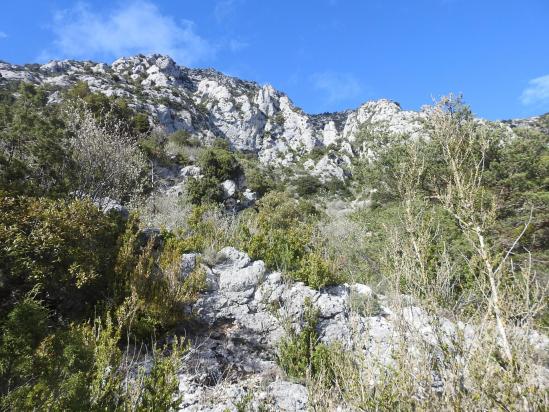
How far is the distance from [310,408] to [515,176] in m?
11.2

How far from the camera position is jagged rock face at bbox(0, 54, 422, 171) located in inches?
1400

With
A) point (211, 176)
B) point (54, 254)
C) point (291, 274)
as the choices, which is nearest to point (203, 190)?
point (211, 176)

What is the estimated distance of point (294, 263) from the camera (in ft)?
23.6

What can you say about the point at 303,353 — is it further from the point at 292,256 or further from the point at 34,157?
the point at 34,157

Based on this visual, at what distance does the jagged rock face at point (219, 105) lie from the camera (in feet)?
117

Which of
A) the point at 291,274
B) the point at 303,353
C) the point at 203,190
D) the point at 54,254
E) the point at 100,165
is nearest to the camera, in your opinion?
the point at 54,254

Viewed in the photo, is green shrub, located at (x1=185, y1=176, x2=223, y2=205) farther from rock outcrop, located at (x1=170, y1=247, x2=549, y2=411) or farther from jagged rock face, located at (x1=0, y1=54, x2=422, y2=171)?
jagged rock face, located at (x1=0, y1=54, x2=422, y2=171)

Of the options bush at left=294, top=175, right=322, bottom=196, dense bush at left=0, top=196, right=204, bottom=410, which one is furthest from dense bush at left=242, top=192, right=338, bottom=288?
bush at left=294, top=175, right=322, bottom=196

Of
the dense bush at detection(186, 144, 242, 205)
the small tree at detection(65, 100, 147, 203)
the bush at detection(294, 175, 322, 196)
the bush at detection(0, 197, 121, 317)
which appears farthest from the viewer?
the bush at detection(294, 175, 322, 196)

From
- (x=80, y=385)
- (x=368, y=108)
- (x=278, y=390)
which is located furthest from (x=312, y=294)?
(x=368, y=108)

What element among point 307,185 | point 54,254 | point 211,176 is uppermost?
point 307,185

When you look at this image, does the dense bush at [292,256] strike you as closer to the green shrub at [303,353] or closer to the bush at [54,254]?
the green shrub at [303,353]

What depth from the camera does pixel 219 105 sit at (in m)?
52.9

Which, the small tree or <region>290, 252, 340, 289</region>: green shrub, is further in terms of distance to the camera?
the small tree
